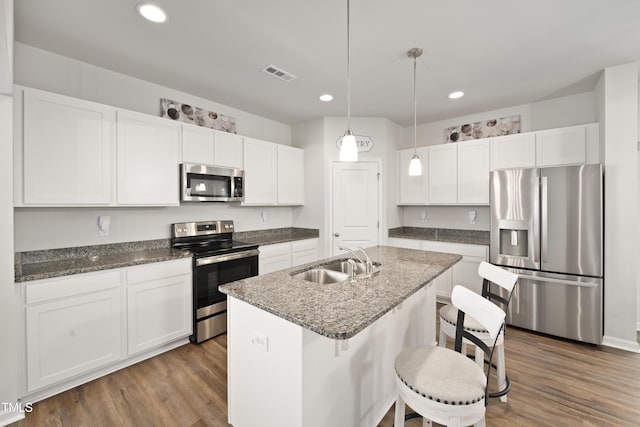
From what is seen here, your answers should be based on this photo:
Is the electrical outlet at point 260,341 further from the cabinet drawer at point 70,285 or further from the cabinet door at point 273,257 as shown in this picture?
the cabinet door at point 273,257

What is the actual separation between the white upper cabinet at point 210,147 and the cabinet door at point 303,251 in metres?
1.33

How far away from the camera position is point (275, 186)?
3945 millimetres

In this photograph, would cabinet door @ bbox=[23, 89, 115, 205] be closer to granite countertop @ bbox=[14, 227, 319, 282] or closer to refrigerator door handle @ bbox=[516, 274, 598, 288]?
granite countertop @ bbox=[14, 227, 319, 282]

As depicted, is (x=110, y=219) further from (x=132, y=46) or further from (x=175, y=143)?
(x=132, y=46)

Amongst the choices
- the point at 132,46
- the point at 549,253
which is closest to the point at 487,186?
the point at 549,253

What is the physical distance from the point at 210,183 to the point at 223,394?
2.12m

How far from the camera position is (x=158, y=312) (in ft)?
8.30

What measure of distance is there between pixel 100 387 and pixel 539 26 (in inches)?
170

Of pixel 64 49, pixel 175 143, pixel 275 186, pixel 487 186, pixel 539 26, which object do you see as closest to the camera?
pixel 539 26

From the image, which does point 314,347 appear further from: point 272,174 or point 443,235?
point 443,235

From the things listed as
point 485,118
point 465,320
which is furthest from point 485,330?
point 485,118

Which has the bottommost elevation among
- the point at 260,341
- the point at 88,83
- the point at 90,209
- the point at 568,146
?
the point at 260,341

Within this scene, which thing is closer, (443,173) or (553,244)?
(553,244)

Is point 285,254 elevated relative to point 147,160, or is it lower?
lower
